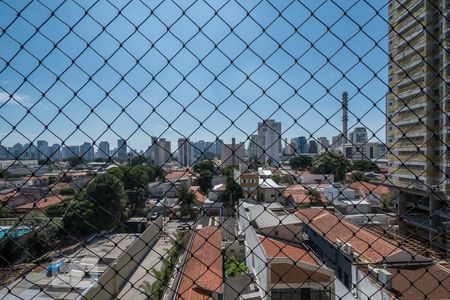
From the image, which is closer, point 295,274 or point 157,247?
point 295,274

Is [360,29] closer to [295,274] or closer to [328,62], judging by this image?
[328,62]

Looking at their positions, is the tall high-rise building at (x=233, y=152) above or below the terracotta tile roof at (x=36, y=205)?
above

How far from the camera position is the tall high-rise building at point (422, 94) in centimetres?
117

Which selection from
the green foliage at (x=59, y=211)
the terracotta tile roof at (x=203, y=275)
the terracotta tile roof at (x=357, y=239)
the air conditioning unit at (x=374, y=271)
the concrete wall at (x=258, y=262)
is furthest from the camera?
the terracotta tile roof at (x=203, y=275)

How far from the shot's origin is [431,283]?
154 inches

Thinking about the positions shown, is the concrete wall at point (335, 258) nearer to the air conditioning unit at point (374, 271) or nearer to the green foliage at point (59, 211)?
the air conditioning unit at point (374, 271)

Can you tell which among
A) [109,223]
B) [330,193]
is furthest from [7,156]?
[330,193]

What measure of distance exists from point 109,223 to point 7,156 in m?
7.40

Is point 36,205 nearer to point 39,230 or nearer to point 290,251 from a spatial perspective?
point 39,230

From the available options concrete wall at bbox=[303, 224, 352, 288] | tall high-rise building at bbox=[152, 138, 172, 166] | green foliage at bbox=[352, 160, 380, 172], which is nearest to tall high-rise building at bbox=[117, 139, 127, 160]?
tall high-rise building at bbox=[152, 138, 172, 166]

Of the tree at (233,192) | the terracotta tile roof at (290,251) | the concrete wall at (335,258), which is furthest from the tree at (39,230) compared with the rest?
the tree at (233,192)

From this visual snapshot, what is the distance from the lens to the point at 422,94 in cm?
139

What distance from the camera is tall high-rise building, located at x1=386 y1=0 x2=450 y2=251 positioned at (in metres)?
1.17

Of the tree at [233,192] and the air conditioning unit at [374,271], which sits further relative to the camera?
the tree at [233,192]
